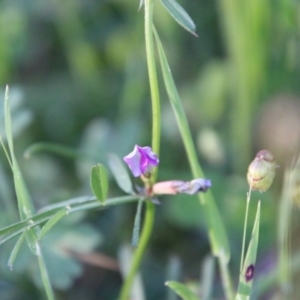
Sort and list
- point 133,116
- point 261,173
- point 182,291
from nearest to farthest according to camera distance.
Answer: point 261,173 < point 182,291 < point 133,116

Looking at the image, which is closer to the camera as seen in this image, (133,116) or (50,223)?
(50,223)

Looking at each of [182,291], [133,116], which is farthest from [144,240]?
[133,116]

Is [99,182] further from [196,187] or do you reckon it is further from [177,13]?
[177,13]

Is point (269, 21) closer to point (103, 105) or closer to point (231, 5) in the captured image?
point (231, 5)

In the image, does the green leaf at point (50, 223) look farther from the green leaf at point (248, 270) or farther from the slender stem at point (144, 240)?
the green leaf at point (248, 270)

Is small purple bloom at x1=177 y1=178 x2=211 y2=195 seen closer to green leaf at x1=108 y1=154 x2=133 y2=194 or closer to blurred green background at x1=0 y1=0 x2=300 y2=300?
green leaf at x1=108 y1=154 x2=133 y2=194

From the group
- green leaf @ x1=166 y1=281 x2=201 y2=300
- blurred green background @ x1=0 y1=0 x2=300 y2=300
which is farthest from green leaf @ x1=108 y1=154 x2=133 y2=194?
blurred green background @ x1=0 y1=0 x2=300 y2=300

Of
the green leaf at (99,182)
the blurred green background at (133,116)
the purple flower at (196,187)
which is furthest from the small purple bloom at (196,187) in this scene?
the blurred green background at (133,116)

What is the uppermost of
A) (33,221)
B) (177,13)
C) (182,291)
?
(177,13)
